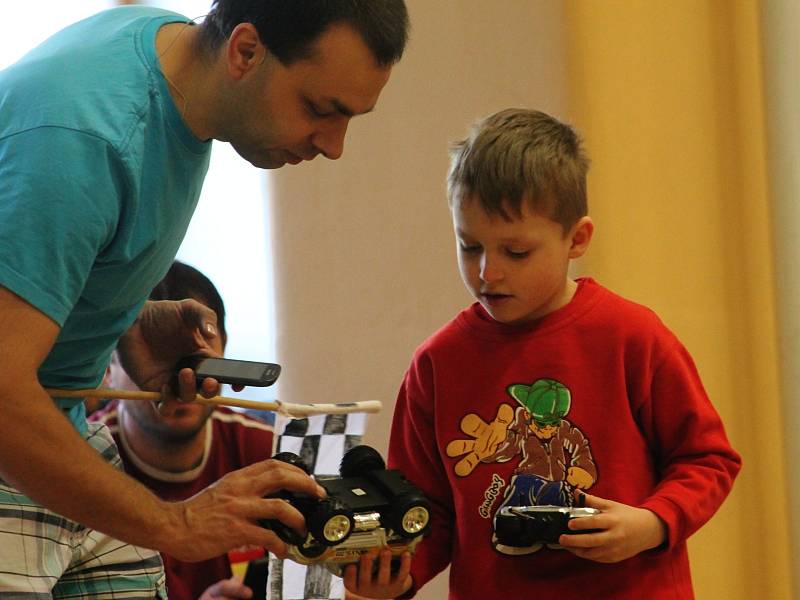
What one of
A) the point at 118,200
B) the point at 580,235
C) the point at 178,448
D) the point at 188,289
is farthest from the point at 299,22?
the point at 178,448

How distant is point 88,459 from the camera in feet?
3.41

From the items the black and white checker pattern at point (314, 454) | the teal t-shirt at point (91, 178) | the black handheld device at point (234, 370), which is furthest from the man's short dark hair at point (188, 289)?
the teal t-shirt at point (91, 178)

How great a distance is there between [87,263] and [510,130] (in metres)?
0.52

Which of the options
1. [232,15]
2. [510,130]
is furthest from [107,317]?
[510,130]

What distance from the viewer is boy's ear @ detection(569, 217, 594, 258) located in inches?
49.8

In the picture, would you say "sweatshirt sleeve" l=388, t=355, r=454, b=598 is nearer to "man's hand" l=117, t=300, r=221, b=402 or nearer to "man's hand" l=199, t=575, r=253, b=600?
"man's hand" l=117, t=300, r=221, b=402

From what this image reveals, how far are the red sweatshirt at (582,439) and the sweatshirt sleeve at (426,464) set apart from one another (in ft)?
0.07

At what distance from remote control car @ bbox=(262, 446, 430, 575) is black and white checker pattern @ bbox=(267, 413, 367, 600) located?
27.2 inches

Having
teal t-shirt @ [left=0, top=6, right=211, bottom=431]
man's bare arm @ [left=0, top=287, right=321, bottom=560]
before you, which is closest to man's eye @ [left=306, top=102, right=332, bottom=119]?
teal t-shirt @ [left=0, top=6, right=211, bottom=431]

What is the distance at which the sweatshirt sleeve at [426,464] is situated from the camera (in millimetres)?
1296

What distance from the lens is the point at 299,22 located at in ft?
3.77

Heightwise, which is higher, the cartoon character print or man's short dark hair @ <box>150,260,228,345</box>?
man's short dark hair @ <box>150,260,228,345</box>

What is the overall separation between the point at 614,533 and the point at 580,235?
1.17 ft

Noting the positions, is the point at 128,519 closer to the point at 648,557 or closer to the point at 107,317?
the point at 107,317
